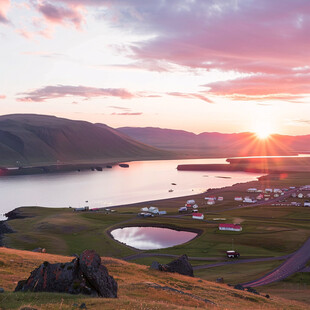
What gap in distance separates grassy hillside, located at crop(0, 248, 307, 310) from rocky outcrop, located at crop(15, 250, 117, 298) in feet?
3.46

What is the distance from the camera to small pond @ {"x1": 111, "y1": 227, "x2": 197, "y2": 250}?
316 feet

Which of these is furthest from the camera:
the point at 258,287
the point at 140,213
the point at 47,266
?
the point at 140,213

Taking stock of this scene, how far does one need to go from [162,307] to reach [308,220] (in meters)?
110

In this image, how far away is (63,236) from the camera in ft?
330

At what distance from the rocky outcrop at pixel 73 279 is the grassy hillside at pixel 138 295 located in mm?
1054

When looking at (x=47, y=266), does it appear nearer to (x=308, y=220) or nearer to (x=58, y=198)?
(x=308, y=220)

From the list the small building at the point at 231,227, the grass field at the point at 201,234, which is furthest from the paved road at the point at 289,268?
the small building at the point at 231,227

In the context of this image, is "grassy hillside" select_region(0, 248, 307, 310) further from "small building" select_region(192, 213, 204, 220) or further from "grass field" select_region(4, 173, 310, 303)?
"small building" select_region(192, 213, 204, 220)

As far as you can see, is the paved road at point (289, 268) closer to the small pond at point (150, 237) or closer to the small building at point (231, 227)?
the small building at point (231, 227)

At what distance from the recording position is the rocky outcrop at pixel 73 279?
22.9 metres

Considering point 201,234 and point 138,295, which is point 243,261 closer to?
point 201,234

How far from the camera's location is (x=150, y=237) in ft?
345

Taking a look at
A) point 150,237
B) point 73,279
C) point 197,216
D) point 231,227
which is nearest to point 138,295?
point 73,279

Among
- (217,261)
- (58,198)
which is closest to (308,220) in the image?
(217,261)
